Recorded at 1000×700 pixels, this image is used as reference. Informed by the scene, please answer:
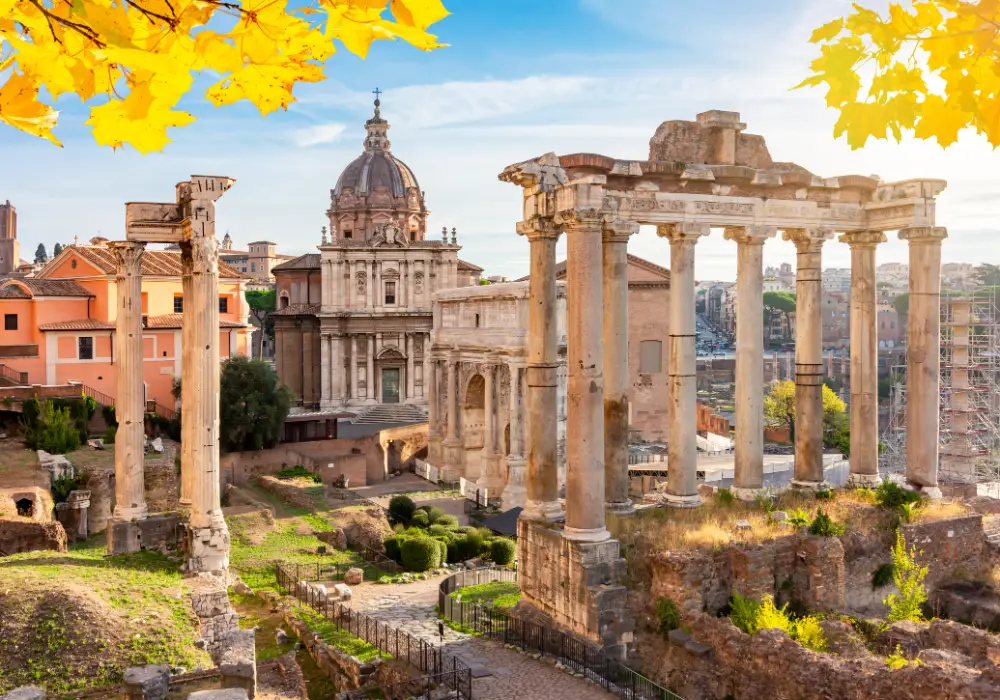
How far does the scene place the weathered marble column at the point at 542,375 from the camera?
14.9 m

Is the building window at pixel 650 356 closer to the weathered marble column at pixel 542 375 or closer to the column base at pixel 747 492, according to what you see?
the column base at pixel 747 492

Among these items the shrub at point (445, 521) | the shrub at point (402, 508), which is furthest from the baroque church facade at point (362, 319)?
the shrub at point (445, 521)

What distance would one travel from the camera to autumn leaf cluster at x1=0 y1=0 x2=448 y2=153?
128 inches

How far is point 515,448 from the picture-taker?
113 feet

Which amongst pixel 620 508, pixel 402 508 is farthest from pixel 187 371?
pixel 402 508

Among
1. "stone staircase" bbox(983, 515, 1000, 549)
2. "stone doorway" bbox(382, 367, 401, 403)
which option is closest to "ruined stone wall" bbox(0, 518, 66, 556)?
"stone staircase" bbox(983, 515, 1000, 549)

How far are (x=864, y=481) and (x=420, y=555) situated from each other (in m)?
10.8

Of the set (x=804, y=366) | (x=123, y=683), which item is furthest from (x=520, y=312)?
(x=123, y=683)

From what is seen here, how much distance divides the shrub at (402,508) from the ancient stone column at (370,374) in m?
20.7

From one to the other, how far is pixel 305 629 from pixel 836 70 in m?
15.2

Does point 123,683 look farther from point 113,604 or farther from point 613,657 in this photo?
point 613,657

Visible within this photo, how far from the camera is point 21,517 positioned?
21406mm

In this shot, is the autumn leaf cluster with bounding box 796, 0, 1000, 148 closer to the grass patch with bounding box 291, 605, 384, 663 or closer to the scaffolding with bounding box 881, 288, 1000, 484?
the grass patch with bounding box 291, 605, 384, 663

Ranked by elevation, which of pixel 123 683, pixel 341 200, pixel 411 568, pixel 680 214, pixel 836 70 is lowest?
pixel 411 568
